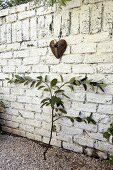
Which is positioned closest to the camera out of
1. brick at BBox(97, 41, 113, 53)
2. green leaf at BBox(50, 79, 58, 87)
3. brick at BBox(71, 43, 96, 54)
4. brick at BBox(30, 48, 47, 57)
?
brick at BBox(97, 41, 113, 53)

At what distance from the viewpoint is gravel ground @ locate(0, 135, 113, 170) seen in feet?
7.55

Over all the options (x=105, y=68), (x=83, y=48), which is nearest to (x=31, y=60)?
(x=83, y=48)

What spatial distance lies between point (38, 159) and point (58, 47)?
1178 millimetres

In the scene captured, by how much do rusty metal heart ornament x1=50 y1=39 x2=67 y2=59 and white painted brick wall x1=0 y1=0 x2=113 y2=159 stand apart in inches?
1.8

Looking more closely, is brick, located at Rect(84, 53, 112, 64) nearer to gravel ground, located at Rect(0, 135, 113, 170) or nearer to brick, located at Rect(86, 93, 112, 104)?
brick, located at Rect(86, 93, 112, 104)

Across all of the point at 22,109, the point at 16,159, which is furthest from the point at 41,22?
the point at 16,159

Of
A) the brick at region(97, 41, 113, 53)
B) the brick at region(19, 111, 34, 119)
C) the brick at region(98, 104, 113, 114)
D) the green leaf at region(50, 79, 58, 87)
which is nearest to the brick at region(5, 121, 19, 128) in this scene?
the brick at region(19, 111, 34, 119)

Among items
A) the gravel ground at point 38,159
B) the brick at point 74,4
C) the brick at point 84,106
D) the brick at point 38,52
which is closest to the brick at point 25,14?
the brick at point 38,52

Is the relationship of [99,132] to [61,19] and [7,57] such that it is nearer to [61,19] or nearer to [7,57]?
[61,19]

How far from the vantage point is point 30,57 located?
2.79 metres

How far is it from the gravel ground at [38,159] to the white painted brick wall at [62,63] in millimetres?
112

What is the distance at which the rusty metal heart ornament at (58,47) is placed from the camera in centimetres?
246

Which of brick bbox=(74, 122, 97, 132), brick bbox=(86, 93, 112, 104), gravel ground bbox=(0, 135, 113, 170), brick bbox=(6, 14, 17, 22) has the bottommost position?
gravel ground bbox=(0, 135, 113, 170)

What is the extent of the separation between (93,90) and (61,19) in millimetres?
802
